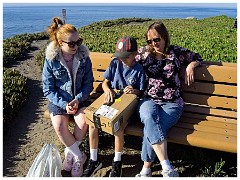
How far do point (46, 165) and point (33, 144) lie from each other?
116 centimetres

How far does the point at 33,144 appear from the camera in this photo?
15.3ft

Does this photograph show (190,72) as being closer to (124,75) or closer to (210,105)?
(210,105)

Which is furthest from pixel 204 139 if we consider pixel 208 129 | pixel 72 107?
pixel 72 107

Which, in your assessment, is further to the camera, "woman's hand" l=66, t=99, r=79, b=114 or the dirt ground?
the dirt ground

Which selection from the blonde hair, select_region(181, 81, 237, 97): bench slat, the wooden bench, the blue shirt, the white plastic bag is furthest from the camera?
select_region(181, 81, 237, 97): bench slat

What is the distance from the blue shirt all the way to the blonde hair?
62 cm

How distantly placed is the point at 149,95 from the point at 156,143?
72 centimetres

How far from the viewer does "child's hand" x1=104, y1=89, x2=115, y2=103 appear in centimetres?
375

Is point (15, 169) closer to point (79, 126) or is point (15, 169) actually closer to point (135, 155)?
point (79, 126)

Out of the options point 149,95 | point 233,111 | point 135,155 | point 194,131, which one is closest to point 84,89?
point 149,95

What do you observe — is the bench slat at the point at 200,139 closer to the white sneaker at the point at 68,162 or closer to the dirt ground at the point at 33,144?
the dirt ground at the point at 33,144

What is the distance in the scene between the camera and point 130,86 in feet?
12.9

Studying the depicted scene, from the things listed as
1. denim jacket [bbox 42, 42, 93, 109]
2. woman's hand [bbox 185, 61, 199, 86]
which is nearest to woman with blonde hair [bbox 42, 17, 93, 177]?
denim jacket [bbox 42, 42, 93, 109]

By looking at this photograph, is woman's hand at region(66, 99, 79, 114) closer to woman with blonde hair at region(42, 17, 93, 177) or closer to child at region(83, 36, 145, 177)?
woman with blonde hair at region(42, 17, 93, 177)
